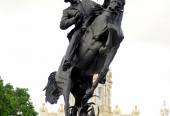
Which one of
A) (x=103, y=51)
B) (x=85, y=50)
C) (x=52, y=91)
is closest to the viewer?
(x=103, y=51)

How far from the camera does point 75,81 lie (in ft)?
39.4

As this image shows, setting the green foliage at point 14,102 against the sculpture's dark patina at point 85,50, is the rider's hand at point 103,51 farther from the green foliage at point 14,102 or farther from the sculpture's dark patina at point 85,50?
the green foliage at point 14,102

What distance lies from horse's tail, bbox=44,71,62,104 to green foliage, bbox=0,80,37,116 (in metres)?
39.2

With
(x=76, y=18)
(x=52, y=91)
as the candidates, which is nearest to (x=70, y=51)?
(x=76, y=18)

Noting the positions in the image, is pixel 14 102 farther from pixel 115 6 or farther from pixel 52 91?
pixel 115 6

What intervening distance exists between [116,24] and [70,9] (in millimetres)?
908

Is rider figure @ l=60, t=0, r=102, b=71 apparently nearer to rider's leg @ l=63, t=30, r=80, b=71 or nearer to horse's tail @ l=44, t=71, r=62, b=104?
rider's leg @ l=63, t=30, r=80, b=71

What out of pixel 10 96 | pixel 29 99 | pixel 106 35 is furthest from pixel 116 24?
pixel 29 99

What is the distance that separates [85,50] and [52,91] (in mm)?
1040

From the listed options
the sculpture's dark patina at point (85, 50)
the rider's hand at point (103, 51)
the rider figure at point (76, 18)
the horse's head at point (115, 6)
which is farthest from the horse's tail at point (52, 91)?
the horse's head at point (115, 6)

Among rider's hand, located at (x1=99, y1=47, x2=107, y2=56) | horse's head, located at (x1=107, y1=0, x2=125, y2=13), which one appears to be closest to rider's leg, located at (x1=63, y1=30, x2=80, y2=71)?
rider's hand, located at (x1=99, y1=47, x2=107, y2=56)

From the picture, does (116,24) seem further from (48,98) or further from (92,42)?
(48,98)

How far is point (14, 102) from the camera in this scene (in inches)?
2119

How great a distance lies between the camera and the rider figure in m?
11.7
